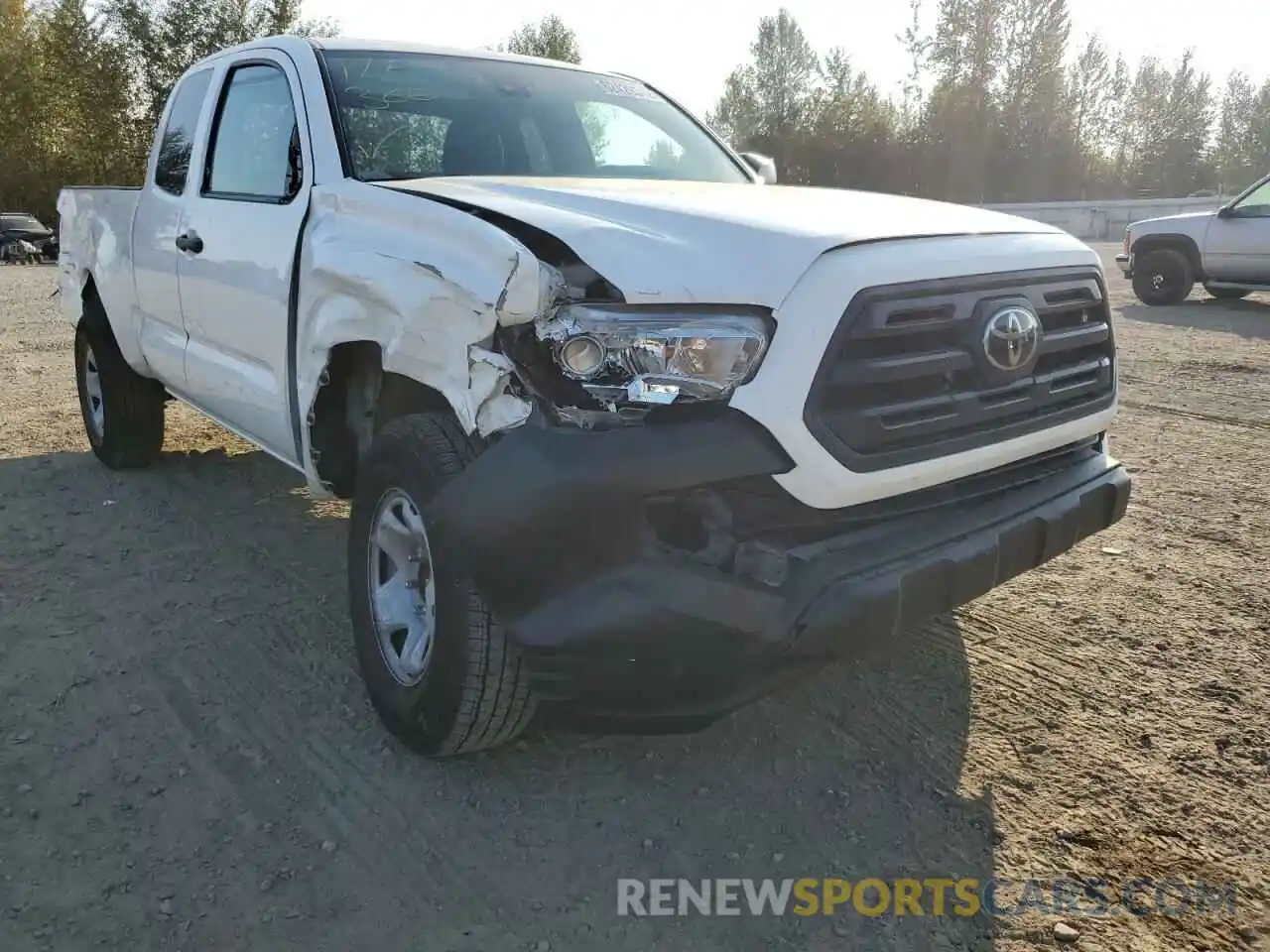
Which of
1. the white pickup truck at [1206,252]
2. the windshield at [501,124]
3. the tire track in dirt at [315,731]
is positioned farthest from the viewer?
the white pickup truck at [1206,252]

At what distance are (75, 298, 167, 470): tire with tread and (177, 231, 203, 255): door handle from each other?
142 cm

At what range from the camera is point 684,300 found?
7.61ft

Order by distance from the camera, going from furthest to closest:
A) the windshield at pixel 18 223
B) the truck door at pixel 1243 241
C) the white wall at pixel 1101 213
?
1. the white wall at pixel 1101 213
2. the windshield at pixel 18 223
3. the truck door at pixel 1243 241

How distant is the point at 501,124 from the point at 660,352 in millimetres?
1869

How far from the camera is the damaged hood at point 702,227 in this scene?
2.34 m

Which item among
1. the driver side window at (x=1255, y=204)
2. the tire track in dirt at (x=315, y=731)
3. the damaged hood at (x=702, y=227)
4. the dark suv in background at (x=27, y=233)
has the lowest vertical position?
the tire track in dirt at (x=315, y=731)

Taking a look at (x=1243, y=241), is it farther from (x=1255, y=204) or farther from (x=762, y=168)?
(x=762, y=168)

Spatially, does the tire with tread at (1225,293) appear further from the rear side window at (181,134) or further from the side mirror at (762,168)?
the rear side window at (181,134)

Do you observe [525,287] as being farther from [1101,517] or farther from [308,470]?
[1101,517]

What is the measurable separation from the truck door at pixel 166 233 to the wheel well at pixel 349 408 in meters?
1.40

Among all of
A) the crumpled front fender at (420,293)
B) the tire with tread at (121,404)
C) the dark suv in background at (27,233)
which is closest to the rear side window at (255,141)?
the crumpled front fender at (420,293)

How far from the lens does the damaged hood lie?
2.34 meters

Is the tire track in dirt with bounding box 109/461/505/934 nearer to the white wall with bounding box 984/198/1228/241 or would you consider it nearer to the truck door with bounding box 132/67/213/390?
the truck door with bounding box 132/67/213/390

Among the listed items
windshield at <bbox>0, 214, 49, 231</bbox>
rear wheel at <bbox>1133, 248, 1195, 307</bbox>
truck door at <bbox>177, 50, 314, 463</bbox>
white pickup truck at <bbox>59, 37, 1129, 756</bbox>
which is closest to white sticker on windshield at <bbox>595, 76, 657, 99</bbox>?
white pickup truck at <bbox>59, 37, 1129, 756</bbox>
